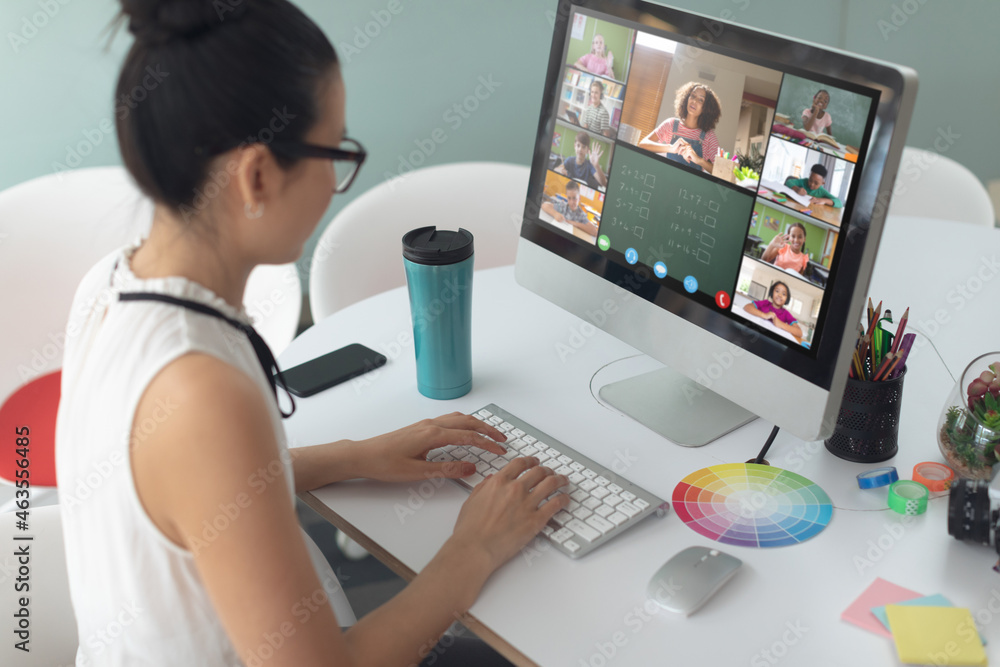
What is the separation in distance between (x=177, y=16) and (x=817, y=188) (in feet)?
2.14

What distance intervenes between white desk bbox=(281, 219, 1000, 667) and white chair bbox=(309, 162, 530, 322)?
0.26 m

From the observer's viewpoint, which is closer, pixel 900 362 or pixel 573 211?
pixel 900 362

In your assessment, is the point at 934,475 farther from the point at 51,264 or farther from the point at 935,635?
the point at 51,264

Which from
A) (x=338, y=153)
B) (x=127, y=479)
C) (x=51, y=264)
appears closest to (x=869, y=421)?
(x=338, y=153)

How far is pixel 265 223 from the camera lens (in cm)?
81

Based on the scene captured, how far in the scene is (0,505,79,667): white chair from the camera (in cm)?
107

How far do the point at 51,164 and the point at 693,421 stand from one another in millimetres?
2164

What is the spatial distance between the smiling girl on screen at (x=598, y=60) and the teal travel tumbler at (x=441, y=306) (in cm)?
28

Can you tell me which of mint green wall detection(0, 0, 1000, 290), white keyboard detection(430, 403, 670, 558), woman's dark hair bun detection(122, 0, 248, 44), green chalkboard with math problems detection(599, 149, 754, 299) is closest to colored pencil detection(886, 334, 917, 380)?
green chalkboard with math problems detection(599, 149, 754, 299)

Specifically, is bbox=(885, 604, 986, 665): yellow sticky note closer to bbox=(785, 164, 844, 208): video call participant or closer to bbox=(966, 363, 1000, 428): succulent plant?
bbox=(966, 363, 1000, 428): succulent plant

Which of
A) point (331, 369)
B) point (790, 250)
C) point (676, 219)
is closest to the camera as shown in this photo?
point (790, 250)

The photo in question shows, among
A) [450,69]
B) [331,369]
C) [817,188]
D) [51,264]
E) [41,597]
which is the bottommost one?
[41,597]

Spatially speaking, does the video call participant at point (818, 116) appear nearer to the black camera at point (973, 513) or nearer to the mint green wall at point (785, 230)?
the mint green wall at point (785, 230)

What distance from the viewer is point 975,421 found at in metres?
Result: 1.01
